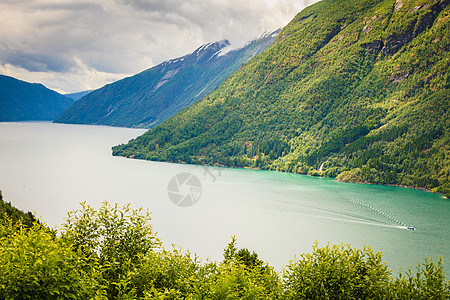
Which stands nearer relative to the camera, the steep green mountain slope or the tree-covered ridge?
the tree-covered ridge

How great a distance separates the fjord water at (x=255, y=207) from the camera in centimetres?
5372

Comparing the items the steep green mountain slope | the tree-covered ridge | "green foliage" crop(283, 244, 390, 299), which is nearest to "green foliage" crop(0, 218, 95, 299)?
the tree-covered ridge

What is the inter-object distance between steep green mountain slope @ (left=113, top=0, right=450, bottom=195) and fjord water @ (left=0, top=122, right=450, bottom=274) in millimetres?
15245

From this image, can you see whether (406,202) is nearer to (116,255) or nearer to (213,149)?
(116,255)

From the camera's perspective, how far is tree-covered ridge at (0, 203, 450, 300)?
14.0 metres

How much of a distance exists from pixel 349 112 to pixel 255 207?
93.0m

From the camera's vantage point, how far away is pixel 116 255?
19.7 m

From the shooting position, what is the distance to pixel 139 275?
17.1 metres

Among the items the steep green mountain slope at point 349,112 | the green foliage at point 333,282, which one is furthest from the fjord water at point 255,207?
the green foliage at point 333,282

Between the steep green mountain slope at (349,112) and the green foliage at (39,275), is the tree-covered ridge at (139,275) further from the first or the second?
the steep green mountain slope at (349,112)

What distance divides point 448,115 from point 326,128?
4475 centimetres

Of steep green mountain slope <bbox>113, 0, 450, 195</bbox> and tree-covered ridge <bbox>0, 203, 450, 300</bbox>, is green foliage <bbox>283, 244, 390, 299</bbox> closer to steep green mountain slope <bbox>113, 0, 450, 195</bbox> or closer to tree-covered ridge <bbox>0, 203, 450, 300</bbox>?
tree-covered ridge <bbox>0, 203, 450, 300</bbox>

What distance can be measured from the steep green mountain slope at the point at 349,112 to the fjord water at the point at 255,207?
1524cm

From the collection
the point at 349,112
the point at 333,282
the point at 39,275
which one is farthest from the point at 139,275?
the point at 349,112
